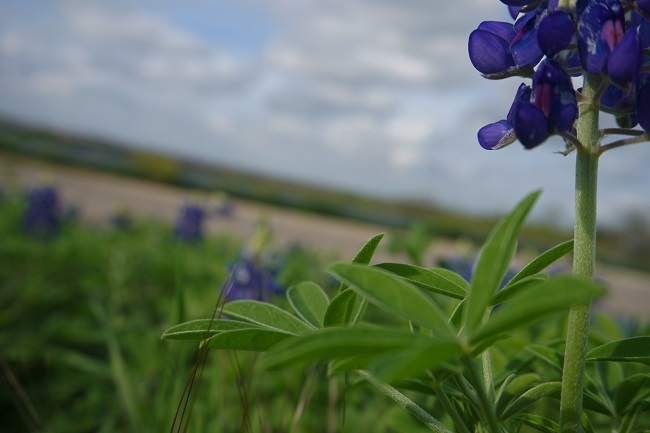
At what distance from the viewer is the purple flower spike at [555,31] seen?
565mm

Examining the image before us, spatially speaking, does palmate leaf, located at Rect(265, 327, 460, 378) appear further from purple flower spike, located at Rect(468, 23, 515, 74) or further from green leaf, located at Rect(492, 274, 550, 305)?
purple flower spike, located at Rect(468, 23, 515, 74)

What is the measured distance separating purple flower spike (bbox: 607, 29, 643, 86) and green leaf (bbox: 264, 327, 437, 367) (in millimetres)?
296

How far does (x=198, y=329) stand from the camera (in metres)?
0.62

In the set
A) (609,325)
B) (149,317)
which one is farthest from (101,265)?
(609,325)

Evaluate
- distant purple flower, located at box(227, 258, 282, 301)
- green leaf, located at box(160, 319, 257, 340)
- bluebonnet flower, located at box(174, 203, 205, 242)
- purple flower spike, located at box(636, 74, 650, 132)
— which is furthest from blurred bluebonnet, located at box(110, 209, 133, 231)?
purple flower spike, located at box(636, 74, 650, 132)

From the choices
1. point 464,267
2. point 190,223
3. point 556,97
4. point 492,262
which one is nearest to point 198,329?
point 492,262

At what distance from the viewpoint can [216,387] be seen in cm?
182

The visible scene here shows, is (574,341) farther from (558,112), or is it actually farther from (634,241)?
(634,241)

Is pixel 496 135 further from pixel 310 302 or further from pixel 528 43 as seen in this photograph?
pixel 310 302

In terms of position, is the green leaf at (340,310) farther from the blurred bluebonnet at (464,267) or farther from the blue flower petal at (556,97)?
the blurred bluebonnet at (464,267)

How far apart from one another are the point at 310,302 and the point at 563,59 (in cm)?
39

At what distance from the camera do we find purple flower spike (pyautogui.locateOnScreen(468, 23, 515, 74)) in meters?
0.64

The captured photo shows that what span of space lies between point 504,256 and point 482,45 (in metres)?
0.26

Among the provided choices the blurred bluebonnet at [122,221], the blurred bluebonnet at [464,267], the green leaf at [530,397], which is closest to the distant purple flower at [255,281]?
the blurred bluebonnet at [464,267]
